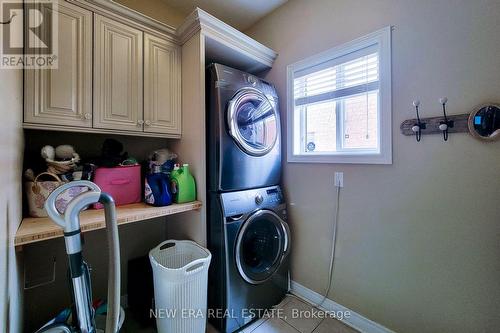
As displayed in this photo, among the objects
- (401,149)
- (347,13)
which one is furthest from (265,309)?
(347,13)

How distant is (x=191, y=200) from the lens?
5.16 feet

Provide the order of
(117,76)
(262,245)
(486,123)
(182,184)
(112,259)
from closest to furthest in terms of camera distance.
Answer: (112,259) → (486,123) → (117,76) → (182,184) → (262,245)

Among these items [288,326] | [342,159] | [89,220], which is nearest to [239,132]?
[342,159]

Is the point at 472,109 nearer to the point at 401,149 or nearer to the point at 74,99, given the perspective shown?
the point at 401,149

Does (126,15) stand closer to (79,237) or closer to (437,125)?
(79,237)

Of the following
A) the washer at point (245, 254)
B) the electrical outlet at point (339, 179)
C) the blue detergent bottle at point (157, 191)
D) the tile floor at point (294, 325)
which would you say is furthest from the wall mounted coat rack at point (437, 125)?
the blue detergent bottle at point (157, 191)

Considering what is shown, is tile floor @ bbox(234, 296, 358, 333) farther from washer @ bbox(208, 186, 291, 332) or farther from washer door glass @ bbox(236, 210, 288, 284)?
washer door glass @ bbox(236, 210, 288, 284)

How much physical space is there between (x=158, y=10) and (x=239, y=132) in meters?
1.52

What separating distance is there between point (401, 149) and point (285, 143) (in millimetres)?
939

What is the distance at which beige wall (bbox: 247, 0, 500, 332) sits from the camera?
3.59 feet

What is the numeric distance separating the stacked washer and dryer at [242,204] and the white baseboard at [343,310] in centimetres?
17
